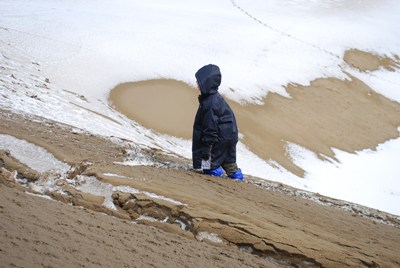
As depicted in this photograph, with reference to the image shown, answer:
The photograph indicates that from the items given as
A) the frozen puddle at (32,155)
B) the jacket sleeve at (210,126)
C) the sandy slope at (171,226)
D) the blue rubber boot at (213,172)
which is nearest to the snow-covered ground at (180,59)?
the frozen puddle at (32,155)

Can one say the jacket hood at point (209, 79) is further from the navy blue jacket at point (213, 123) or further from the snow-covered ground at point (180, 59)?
the snow-covered ground at point (180, 59)

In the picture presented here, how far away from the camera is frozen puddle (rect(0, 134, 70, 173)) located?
4.33 m

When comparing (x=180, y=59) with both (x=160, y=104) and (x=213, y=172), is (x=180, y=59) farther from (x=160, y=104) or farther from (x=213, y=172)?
(x=213, y=172)

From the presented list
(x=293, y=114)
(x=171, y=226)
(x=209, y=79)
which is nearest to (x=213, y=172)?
(x=209, y=79)

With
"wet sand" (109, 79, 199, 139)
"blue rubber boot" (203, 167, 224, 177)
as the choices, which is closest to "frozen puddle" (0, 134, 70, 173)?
"blue rubber boot" (203, 167, 224, 177)

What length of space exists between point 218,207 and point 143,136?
520 centimetres

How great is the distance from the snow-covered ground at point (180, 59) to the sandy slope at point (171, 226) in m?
3.19

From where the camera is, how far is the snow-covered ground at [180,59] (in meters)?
9.51

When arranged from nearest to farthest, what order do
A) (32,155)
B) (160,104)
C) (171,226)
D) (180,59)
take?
(171,226)
(32,155)
(160,104)
(180,59)

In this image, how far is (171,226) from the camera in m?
3.63

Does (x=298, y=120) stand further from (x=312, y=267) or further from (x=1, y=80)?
(x=312, y=267)

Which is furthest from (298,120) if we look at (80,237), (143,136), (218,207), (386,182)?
(80,237)

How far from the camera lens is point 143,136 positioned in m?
8.98

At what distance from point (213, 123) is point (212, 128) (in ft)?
0.19
